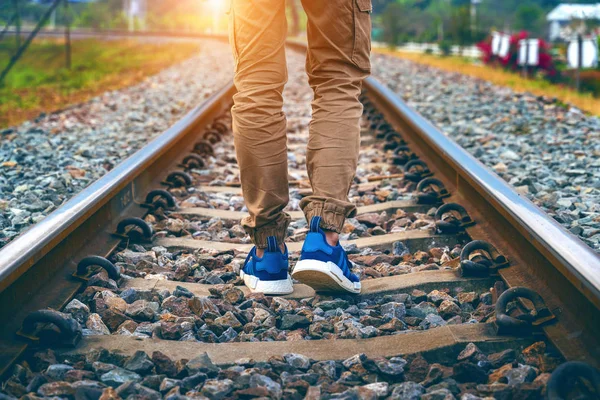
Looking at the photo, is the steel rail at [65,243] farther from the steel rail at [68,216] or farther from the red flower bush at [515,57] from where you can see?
the red flower bush at [515,57]

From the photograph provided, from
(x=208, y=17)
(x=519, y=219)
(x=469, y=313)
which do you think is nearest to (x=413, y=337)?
(x=469, y=313)

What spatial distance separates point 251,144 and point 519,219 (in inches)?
37.5

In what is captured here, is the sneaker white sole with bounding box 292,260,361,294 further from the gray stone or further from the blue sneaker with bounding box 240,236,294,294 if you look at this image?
the gray stone

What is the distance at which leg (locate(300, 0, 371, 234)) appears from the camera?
97.1 inches

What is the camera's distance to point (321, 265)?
97.2 inches

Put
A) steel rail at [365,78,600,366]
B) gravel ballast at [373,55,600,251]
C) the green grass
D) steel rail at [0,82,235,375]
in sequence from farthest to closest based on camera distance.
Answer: the green grass, gravel ballast at [373,55,600,251], steel rail at [0,82,235,375], steel rail at [365,78,600,366]

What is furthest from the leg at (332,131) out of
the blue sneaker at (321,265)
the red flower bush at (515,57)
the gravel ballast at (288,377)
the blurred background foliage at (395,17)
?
the blurred background foliage at (395,17)

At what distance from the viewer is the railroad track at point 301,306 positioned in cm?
195

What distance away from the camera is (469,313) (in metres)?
2.43

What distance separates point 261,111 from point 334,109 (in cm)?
24

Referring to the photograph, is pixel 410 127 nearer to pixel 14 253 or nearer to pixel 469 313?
pixel 469 313

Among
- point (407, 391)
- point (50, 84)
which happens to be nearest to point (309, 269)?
point (407, 391)

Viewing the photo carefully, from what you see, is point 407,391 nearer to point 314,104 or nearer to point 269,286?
point 269,286

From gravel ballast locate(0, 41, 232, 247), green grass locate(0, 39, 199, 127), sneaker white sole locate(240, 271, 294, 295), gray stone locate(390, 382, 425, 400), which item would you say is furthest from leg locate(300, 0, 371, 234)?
green grass locate(0, 39, 199, 127)
